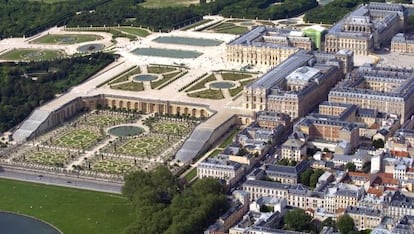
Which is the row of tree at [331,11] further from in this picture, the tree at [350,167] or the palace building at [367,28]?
the tree at [350,167]

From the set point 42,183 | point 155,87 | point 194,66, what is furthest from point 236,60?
point 42,183

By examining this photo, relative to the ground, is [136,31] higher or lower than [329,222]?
higher

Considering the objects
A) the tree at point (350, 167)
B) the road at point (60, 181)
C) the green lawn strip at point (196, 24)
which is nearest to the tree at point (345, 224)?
the tree at point (350, 167)

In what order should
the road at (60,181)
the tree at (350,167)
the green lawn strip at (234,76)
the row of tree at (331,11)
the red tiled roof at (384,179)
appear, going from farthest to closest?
the row of tree at (331,11), the green lawn strip at (234,76), the road at (60,181), the tree at (350,167), the red tiled roof at (384,179)

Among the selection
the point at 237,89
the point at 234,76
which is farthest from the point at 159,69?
the point at 237,89

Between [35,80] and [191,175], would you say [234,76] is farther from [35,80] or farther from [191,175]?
[191,175]

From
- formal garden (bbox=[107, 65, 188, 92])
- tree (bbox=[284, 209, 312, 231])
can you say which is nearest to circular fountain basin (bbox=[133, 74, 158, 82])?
formal garden (bbox=[107, 65, 188, 92])

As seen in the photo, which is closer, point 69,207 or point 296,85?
point 69,207

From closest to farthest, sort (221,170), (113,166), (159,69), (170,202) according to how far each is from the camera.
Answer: (170,202) → (221,170) → (113,166) → (159,69)
